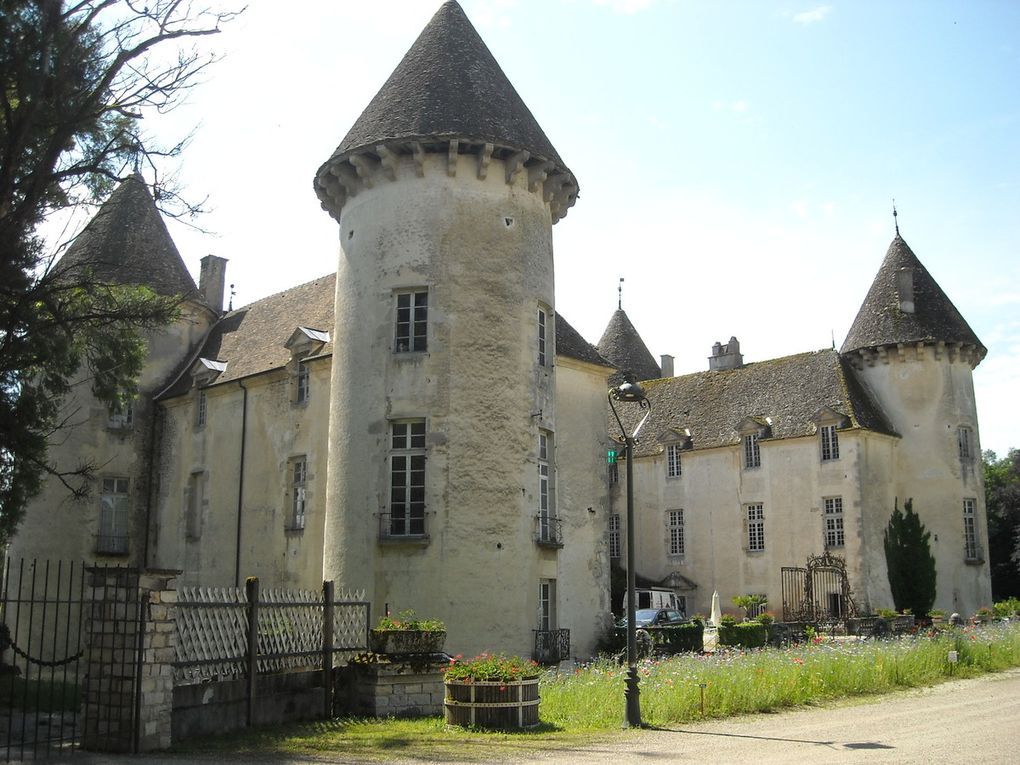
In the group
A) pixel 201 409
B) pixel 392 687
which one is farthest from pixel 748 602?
pixel 392 687

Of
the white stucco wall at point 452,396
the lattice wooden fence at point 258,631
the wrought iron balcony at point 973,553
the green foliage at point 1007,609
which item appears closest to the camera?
A: the lattice wooden fence at point 258,631

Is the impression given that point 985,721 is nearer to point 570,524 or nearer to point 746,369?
point 570,524

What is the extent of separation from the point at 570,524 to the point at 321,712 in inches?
529

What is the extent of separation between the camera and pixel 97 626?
37.2 ft

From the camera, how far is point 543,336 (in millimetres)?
21391

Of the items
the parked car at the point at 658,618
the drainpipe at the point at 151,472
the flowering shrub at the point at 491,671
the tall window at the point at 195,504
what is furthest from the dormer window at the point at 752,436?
the flowering shrub at the point at 491,671

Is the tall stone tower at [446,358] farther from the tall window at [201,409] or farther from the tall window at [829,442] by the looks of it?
the tall window at [829,442]

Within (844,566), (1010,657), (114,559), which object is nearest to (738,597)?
(844,566)

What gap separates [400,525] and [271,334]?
12613 millimetres

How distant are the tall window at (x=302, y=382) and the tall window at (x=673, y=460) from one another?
19.5 metres

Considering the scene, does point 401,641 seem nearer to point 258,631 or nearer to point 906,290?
point 258,631

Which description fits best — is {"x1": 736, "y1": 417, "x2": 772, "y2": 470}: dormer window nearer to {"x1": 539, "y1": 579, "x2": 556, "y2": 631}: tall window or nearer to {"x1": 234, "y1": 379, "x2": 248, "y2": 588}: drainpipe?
{"x1": 539, "y1": 579, "x2": 556, "y2": 631}: tall window

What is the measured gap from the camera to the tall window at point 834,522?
35281mm

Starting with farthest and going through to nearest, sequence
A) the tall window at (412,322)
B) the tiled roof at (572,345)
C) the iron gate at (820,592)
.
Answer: the iron gate at (820,592)
the tiled roof at (572,345)
the tall window at (412,322)
